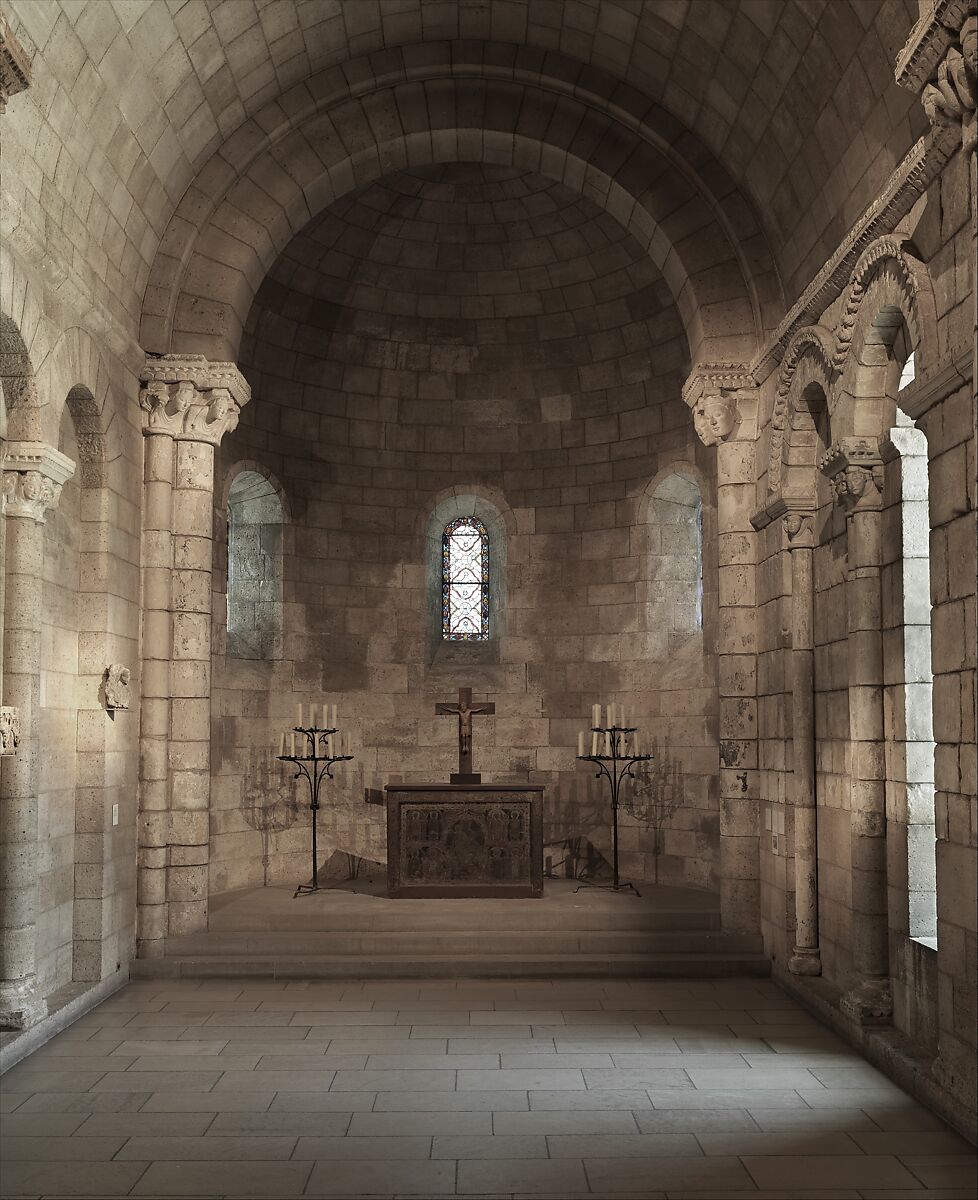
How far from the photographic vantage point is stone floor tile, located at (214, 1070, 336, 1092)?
6445 millimetres

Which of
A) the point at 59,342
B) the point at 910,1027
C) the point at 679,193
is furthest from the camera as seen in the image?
the point at 679,193

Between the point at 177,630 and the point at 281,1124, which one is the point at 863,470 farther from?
the point at 177,630

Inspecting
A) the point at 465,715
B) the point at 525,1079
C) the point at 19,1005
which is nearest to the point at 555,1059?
the point at 525,1079

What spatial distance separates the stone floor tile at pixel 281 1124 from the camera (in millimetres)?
5770

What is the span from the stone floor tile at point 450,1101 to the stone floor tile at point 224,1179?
894 mm

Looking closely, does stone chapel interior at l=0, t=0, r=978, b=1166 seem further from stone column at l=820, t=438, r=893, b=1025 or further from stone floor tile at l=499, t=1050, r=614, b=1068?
stone floor tile at l=499, t=1050, r=614, b=1068

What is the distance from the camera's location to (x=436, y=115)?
10.3 m

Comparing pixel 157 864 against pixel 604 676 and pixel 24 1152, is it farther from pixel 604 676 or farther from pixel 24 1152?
pixel 604 676

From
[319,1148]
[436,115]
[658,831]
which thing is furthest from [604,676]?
[319,1148]

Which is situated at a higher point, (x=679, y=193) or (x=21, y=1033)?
(x=679, y=193)

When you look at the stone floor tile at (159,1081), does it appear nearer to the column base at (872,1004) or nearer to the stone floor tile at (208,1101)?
the stone floor tile at (208,1101)

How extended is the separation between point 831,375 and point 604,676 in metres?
5.59

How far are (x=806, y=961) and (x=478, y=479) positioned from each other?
22.8 ft

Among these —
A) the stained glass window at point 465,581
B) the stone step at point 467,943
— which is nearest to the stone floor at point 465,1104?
the stone step at point 467,943
